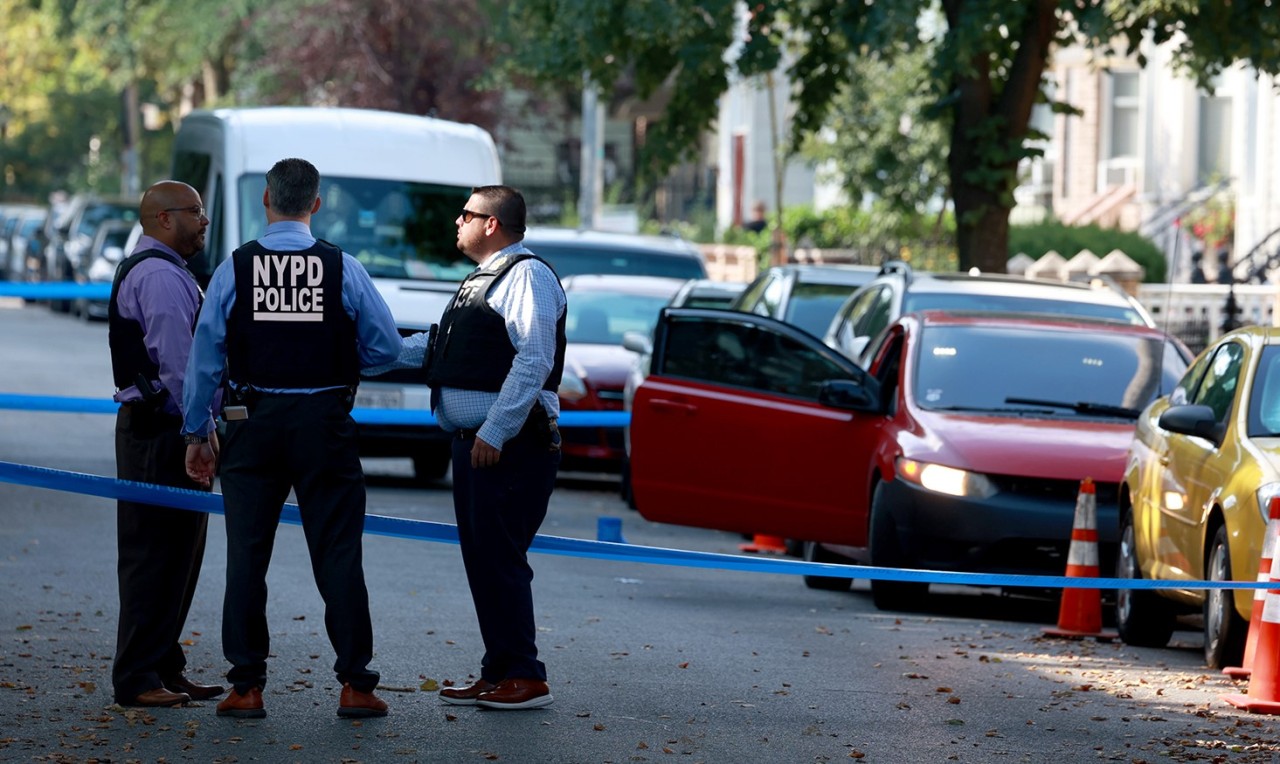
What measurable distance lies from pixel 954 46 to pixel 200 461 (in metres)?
11.8

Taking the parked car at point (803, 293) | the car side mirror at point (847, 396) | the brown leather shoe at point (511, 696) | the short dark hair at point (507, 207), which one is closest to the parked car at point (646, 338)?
the parked car at point (803, 293)

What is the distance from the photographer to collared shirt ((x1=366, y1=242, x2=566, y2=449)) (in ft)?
25.7

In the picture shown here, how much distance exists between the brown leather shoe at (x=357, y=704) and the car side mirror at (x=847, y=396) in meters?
4.91

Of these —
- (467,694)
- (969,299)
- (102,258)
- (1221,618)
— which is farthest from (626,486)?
(102,258)

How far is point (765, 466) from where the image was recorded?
1256cm

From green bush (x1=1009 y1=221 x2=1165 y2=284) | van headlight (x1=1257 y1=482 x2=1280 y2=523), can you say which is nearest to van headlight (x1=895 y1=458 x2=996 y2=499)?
van headlight (x1=1257 y1=482 x2=1280 y2=523)

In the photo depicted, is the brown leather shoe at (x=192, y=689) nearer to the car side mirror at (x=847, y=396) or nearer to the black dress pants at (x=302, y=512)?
the black dress pants at (x=302, y=512)

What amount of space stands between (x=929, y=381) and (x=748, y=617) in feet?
6.32

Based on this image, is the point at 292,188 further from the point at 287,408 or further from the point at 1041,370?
the point at 1041,370

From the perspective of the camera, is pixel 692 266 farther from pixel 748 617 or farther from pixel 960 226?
pixel 748 617

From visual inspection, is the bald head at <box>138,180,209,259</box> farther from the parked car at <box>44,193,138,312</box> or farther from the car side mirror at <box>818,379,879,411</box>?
the parked car at <box>44,193,138,312</box>

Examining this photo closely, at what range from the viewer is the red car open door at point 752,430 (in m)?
12.4

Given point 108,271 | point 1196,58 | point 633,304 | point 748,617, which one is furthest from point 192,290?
point 108,271

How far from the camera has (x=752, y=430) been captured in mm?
12664
